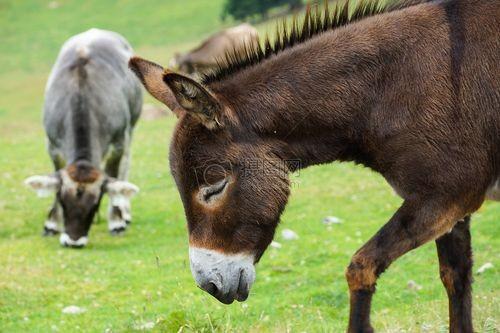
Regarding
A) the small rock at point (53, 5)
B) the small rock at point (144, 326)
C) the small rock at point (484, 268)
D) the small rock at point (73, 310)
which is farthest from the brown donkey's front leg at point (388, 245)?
the small rock at point (53, 5)

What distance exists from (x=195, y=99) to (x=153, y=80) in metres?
0.88

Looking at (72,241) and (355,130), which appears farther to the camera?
(72,241)

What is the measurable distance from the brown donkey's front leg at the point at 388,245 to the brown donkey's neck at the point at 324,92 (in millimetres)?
488

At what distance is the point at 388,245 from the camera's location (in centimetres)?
485

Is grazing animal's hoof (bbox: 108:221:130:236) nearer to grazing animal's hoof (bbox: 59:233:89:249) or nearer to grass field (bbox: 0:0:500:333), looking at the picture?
grass field (bbox: 0:0:500:333)

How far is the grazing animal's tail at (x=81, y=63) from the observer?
12.8 m

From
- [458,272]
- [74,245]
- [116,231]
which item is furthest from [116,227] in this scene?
[458,272]

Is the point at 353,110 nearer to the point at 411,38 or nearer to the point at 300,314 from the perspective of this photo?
the point at 411,38

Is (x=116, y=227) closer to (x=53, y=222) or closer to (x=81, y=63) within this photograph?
(x=53, y=222)

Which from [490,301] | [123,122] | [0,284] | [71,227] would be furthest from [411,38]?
[123,122]

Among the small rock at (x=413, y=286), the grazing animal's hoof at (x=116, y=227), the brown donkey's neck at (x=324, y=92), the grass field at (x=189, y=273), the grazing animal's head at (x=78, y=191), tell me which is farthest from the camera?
the grazing animal's hoof at (x=116, y=227)

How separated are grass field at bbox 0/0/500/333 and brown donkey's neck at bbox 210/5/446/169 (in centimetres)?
47

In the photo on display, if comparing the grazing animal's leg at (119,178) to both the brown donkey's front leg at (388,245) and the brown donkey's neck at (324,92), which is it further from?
the brown donkey's front leg at (388,245)

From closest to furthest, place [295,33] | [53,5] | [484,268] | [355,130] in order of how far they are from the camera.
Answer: [355,130] < [295,33] < [484,268] < [53,5]
